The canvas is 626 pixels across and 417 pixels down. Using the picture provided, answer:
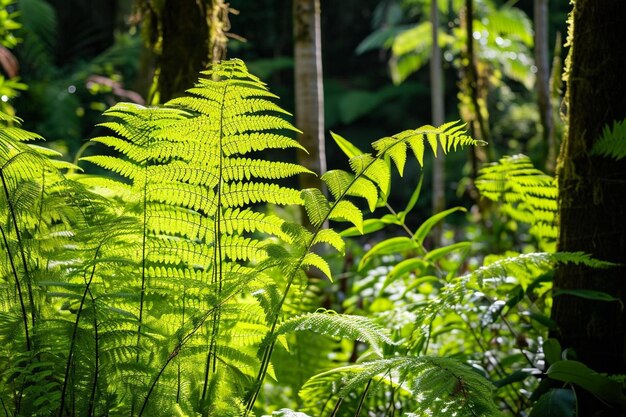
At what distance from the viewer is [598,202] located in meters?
2.11

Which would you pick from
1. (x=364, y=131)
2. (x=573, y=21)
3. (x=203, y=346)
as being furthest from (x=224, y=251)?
(x=364, y=131)

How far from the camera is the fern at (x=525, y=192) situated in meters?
2.39

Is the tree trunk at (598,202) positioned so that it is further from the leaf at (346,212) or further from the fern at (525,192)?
the leaf at (346,212)

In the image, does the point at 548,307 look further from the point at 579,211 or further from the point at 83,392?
the point at 83,392

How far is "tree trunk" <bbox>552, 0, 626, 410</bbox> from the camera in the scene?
208cm

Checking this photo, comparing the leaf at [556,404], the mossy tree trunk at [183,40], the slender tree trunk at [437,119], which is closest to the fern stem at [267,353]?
the leaf at [556,404]

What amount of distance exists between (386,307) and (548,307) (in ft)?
2.38

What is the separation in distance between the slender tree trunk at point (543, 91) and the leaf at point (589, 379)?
2469mm

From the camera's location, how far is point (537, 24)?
205 inches

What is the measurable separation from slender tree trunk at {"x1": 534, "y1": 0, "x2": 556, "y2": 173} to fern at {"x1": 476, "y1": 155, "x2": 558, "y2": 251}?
1643 millimetres

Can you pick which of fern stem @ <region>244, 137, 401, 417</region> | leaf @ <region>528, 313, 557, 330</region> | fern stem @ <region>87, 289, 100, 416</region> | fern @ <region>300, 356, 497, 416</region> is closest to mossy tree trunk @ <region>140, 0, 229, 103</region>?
fern stem @ <region>244, 137, 401, 417</region>

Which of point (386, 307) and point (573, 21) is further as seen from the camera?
point (386, 307)

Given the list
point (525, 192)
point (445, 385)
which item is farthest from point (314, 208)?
point (525, 192)

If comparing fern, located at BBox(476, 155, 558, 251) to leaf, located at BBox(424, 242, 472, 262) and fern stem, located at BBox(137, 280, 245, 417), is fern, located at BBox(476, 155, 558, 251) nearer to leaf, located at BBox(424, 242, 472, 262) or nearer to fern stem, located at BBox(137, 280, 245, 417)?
leaf, located at BBox(424, 242, 472, 262)
